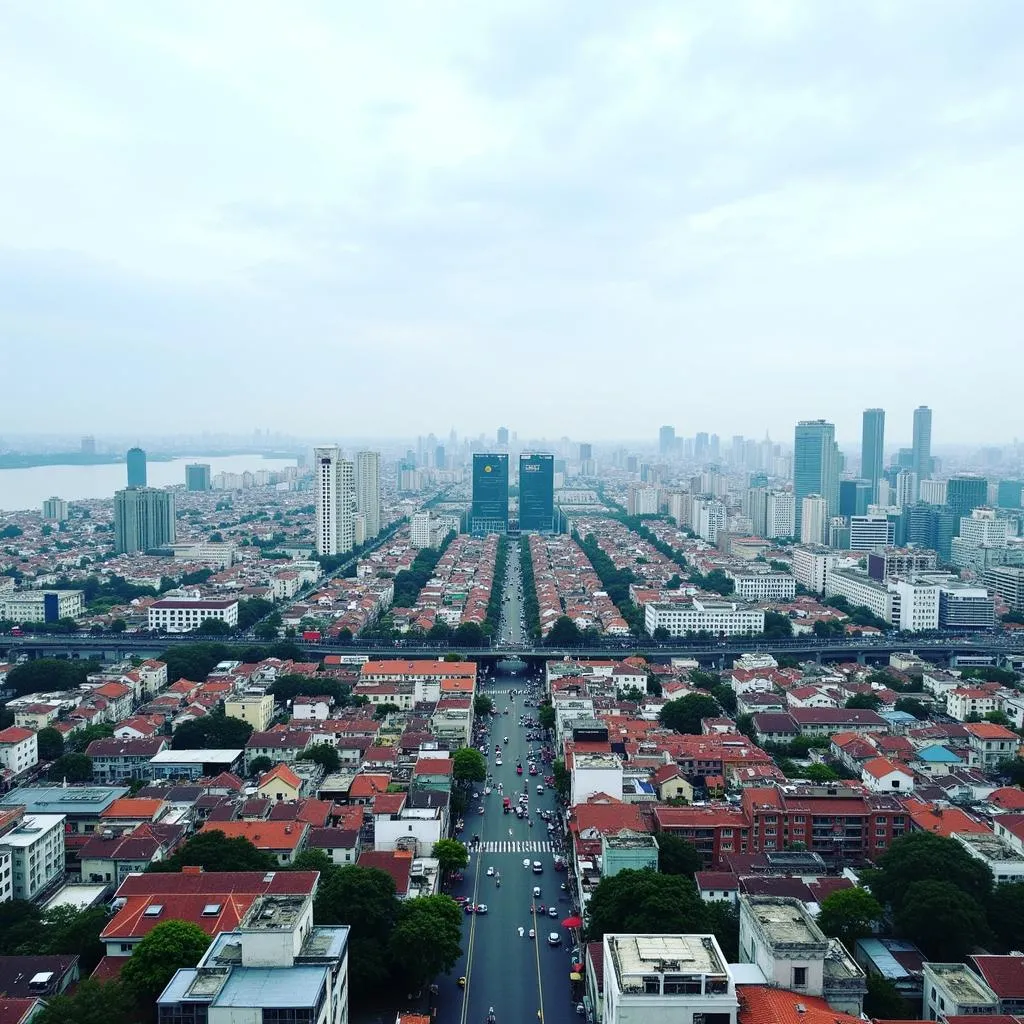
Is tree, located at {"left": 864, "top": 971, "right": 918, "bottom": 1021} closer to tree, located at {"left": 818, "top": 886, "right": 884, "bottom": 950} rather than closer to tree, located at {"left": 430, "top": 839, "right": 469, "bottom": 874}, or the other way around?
tree, located at {"left": 818, "top": 886, "right": 884, "bottom": 950}

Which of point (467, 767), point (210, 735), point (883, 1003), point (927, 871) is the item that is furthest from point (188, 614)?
point (883, 1003)

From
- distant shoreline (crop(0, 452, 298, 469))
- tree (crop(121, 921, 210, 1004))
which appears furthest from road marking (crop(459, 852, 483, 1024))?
distant shoreline (crop(0, 452, 298, 469))

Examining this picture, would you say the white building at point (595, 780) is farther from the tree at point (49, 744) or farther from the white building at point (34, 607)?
the white building at point (34, 607)

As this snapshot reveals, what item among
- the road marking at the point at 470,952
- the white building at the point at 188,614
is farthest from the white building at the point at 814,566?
the road marking at the point at 470,952

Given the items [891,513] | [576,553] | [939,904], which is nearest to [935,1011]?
[939,904]

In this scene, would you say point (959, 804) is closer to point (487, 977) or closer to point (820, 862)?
point (820, 862)

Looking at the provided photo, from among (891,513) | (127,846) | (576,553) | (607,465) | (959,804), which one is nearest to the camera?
(127,846)
